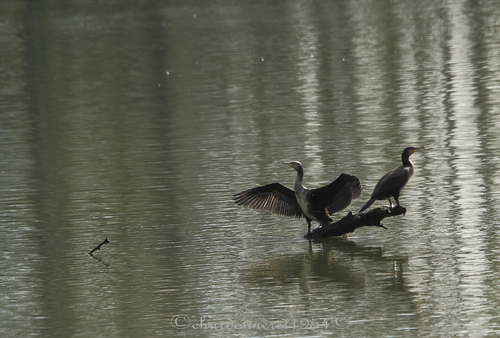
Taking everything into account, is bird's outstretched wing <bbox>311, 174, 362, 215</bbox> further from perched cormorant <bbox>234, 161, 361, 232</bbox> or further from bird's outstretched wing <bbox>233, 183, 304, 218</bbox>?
bird's outstretched wing <bbox>233, 183, 304, 218</bbox>

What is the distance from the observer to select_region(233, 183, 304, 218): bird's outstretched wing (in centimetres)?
1266

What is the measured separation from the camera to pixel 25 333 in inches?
370

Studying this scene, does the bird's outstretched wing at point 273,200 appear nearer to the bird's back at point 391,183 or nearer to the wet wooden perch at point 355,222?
the wet wooden perch at point 355,222

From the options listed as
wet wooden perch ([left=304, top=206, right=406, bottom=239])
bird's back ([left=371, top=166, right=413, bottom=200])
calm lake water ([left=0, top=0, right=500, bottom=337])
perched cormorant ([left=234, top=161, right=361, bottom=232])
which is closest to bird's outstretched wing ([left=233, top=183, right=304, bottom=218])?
perched cormorant ([left=234, top=161, right=361, bottom=232])

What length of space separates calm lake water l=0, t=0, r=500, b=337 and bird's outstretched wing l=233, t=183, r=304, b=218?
37cm

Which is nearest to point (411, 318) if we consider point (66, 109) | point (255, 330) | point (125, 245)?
point (255, 330)

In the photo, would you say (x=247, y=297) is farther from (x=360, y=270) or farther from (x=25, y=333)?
(x=25, y=333)

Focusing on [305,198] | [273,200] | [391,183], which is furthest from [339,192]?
[273,200]

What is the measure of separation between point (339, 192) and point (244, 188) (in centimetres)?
344

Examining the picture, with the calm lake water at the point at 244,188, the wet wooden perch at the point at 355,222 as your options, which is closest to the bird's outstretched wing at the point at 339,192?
the wet wooden perch at the point at 355,222

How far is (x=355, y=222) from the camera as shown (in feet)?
39.3

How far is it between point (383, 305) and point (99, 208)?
6.82m

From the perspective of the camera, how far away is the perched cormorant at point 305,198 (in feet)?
39.4

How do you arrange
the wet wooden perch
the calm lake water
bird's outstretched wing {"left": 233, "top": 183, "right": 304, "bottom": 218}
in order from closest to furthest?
1. the calm lake water
2. the wet wooden perch
3. bird's outstretched wing {"left": 233, "top": 183, "right": 304, "bottom": 218}
